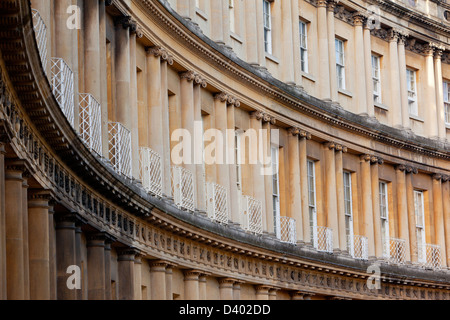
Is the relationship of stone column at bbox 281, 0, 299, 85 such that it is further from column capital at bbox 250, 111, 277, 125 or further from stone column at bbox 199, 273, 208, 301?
stone column at bbox 199, 273, 208, 301

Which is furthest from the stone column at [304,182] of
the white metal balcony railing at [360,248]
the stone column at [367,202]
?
the stone column at [367,202]

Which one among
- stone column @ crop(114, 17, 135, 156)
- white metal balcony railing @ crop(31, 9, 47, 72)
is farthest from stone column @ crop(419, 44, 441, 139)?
white metal balcony railing @ crop(31, 9, 47, 72)

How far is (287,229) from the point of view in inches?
1628

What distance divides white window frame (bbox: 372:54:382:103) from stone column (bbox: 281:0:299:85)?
6.43m

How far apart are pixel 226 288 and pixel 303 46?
11.1 metres

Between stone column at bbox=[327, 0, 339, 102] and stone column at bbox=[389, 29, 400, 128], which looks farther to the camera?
stone column at bbox=[389, 29, 400, 128]

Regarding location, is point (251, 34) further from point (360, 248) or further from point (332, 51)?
point (360, 248)

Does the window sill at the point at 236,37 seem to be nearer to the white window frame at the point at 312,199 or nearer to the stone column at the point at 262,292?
the white window frame at the point at 312,199

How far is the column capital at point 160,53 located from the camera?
33.4 metres

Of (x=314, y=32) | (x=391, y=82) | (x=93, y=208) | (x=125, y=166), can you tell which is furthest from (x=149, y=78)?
(x=391, y=82)

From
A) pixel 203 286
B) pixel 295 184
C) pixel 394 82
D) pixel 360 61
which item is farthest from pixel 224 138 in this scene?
pixel 394 82

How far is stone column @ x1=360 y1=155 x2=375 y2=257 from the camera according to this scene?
150 ft

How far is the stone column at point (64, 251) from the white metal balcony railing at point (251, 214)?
43.8ft

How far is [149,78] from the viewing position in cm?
3341
